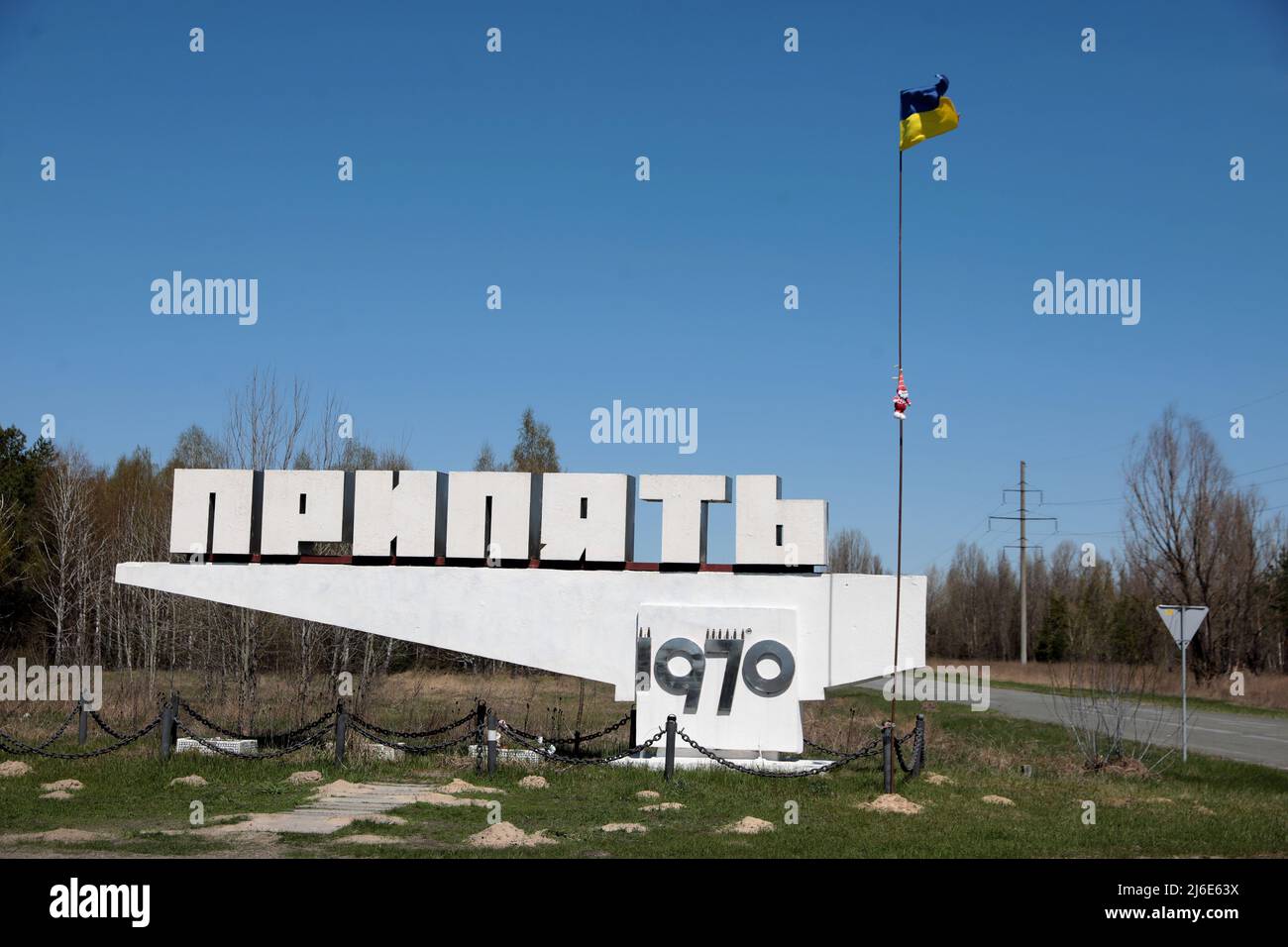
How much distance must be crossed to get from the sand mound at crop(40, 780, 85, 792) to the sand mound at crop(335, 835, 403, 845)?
5.45 m

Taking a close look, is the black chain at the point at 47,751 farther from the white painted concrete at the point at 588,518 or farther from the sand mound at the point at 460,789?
the white painted concrete at the point at 588,518

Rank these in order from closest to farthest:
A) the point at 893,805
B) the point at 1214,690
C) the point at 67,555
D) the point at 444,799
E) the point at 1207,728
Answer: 1. the point at 893,805
2. the point at 444,799
3. the point at 1207,728
4. the point at 67,555
5. the point at 1214,690

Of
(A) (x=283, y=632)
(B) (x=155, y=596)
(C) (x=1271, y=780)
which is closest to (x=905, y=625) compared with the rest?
(C) (x=1271, y=780)

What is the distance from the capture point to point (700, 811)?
15.0m

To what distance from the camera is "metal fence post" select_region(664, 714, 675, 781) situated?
1739 centimetres

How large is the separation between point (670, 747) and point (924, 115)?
11130 millimetres

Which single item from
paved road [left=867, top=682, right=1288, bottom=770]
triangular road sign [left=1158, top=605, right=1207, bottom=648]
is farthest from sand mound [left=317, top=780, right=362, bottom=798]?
triangular road sign [left=1158, top=605, right=1207, bottom=648]

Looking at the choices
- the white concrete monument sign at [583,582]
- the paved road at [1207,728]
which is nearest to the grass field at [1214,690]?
the paved road at [1207,728]

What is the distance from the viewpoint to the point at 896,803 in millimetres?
15375

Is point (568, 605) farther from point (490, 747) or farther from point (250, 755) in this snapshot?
point (250, 755)

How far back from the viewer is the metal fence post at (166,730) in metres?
18.5

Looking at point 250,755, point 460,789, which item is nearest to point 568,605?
point 460,789

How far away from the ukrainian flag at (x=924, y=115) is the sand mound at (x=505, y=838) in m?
12.8
